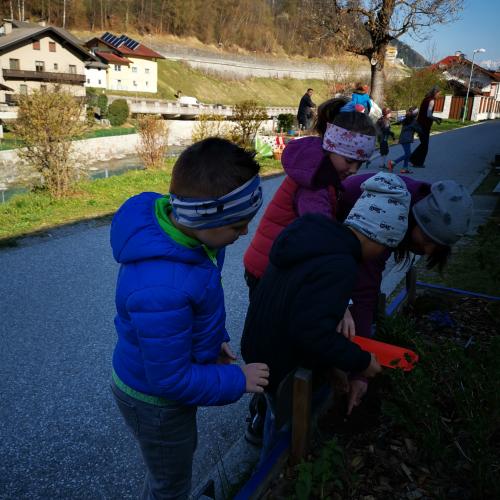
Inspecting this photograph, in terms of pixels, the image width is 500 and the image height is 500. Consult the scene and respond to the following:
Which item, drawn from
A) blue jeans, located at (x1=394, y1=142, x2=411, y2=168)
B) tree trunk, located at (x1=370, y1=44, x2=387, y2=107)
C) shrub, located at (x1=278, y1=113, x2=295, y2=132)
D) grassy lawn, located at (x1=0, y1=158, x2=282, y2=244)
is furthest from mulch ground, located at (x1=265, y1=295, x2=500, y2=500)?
shrub, located at (x1=278, y1=113, x2=295, y2=132)

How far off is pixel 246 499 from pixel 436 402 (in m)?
1.05

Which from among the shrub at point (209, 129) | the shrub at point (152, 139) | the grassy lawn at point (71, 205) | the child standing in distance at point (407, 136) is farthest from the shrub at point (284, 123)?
the grassy lawn at point (71, 205)

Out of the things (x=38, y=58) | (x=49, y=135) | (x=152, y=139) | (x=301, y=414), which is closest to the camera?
(x=301, y=414)

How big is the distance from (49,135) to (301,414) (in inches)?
327

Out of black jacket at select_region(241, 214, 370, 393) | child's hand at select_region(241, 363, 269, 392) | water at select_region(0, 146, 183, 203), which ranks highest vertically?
black jacket at select_region(241, 214, 370, 393)

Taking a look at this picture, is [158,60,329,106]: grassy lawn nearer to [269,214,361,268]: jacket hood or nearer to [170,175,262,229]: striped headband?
[269,214,361,268]: jacket hood

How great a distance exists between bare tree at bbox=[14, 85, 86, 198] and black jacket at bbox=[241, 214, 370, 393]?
776 centimetres

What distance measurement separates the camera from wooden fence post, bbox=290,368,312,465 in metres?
1.80

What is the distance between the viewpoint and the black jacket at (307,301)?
5.15ft

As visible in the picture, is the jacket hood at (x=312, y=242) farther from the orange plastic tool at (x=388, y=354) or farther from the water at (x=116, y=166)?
the water at (x=116, y=166)

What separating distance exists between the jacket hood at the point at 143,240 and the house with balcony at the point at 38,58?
1610 inches

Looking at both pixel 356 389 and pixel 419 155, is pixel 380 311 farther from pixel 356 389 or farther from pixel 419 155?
pixel 419 155

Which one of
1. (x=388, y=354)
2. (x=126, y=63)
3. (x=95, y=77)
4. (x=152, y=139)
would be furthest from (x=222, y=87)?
(x=388, y=354)

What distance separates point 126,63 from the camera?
54781mm
